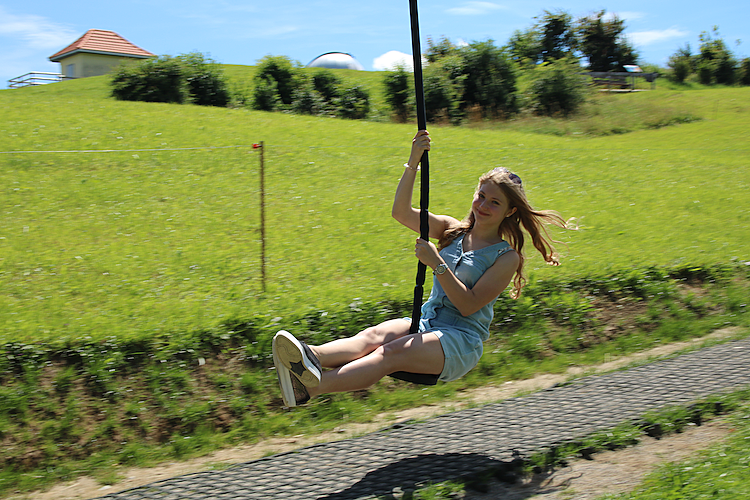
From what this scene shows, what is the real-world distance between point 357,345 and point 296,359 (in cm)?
45

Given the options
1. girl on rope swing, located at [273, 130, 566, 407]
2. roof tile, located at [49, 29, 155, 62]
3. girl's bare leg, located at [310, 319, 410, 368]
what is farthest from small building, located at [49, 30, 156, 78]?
girl's bare leg, located at [310, 319, 410, 368]

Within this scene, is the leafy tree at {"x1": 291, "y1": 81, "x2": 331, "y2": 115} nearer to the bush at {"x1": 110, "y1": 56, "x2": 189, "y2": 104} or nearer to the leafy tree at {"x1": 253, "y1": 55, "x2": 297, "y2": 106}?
the leafy tree at {"x1": 253, "y1": 55, "x2": 297, "y2": 106}

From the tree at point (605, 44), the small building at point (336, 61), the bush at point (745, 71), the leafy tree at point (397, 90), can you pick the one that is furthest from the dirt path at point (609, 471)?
the tree at point (605, 44)

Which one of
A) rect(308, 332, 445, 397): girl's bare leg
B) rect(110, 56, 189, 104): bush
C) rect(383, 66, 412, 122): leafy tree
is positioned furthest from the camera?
rect(383, 66, 412, 122): leafy tree

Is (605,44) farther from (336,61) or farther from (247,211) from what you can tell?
(247,211)

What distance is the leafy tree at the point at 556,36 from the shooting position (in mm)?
54094

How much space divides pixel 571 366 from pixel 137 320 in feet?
13.0

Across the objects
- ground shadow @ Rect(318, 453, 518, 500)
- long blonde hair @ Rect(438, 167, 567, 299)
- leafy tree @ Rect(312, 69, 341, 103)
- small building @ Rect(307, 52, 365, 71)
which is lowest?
ground shadow @ Rect(318, 453, 518, 500)

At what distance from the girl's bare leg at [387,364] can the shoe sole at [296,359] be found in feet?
0.27

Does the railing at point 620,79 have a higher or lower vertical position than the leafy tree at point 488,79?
higher

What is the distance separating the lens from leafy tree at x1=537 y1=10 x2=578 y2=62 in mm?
54094

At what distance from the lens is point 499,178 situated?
388 centimetres

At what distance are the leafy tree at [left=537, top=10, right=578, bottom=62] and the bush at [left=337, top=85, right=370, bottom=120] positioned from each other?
103 feet

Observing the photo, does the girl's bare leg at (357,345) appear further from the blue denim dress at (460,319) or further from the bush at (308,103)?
the bush at (308,103)
